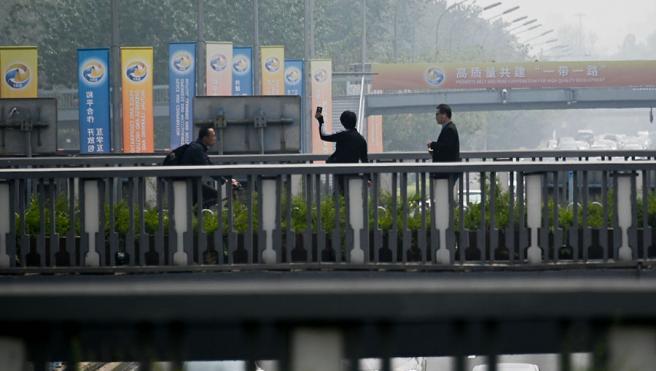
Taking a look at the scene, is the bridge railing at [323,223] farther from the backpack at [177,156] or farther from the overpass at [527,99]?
the overpass at [527,99]

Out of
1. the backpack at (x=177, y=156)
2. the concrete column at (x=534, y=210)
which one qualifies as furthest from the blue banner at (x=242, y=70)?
the concrete column at (x=534, y=210)

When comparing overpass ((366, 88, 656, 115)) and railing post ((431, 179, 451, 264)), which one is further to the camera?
overpass ((366, 88, 656, 115))

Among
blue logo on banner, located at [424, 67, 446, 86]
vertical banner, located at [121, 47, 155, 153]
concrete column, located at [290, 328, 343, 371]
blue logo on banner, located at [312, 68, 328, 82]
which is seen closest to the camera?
concrete column, located at [290, 328, 343, 371]

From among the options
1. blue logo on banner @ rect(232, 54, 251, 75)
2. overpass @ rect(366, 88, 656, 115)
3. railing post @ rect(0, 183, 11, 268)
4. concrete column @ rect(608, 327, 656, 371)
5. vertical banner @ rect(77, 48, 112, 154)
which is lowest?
concrete column @ rect(608, 327, 656, 371)

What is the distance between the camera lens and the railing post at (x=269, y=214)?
14531 millimetres

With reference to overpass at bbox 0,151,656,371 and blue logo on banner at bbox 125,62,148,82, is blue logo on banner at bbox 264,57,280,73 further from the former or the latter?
overpass at bbox 0,151,656,371

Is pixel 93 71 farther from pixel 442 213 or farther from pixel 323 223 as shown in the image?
pixel 442 213

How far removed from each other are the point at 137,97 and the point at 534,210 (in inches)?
1059

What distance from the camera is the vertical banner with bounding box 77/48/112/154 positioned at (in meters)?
37.7

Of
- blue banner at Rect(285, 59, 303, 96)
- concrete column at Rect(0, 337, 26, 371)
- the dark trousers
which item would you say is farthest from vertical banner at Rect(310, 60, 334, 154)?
concrete column at Rect(0, 337, 26, 371)

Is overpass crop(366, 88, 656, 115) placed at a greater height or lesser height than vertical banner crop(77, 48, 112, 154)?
greater

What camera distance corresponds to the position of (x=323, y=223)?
1487 cm

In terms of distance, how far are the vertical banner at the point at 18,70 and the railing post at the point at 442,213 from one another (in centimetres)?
2416

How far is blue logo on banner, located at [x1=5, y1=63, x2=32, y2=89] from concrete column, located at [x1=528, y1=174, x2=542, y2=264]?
24.7 metres
